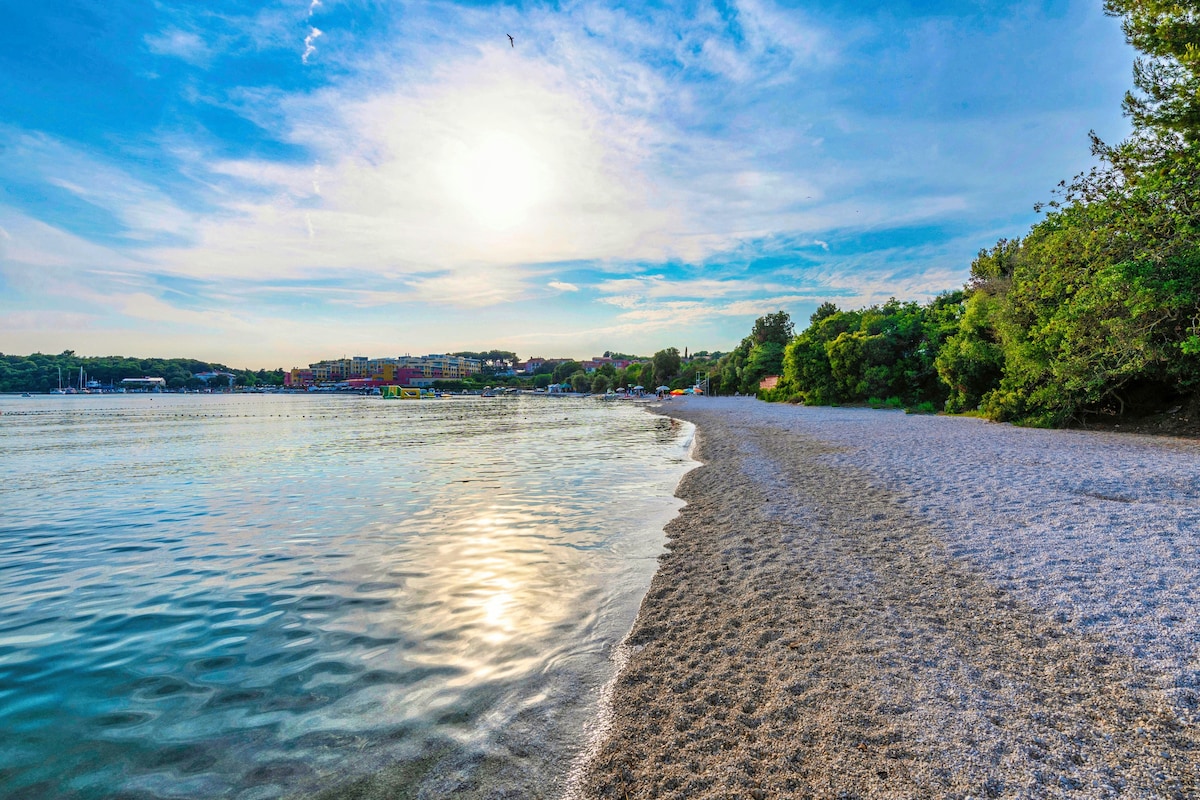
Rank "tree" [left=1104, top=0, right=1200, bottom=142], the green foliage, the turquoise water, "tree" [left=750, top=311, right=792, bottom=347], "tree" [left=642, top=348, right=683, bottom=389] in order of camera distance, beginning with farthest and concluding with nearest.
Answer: "tree" [left=642, top=348, right=683, bottom=389] → "tree" [left=750, top=311, right=792, bottom=347] → the green foliage → "tree" [left=1104, top=0, right=1200, bottom=142] → the turquoise water

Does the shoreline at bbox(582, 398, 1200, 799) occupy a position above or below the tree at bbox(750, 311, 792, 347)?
below

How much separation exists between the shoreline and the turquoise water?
705mm

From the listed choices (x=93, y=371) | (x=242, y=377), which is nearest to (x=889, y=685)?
(x=93, y=371)

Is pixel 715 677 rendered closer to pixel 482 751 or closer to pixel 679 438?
pixel 482 751

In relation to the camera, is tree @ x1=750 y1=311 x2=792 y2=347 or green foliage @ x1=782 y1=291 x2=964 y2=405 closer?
green foliage @ x1=782 y1=291 x2=964 y2=405

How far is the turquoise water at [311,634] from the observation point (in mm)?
3684

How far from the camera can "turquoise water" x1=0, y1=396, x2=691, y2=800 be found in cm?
368

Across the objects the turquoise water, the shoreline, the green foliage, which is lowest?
the turquoise water

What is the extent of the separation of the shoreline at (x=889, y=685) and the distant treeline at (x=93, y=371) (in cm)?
18297

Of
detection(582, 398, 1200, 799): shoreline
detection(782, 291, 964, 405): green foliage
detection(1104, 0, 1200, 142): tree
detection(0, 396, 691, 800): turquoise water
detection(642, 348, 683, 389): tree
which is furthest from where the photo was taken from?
detection(642, 348, 683, 389): tree

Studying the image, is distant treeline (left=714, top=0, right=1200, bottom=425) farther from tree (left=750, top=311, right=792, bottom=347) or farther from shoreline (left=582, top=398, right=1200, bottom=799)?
tree (left=750, top=311, right=792, bottom=347)

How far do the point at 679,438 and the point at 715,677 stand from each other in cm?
2280

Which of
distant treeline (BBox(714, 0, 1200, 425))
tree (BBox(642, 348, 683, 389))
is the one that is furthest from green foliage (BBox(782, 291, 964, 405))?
tree (BBox(642, 348, 683, 389))

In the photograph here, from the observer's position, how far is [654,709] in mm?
3977
